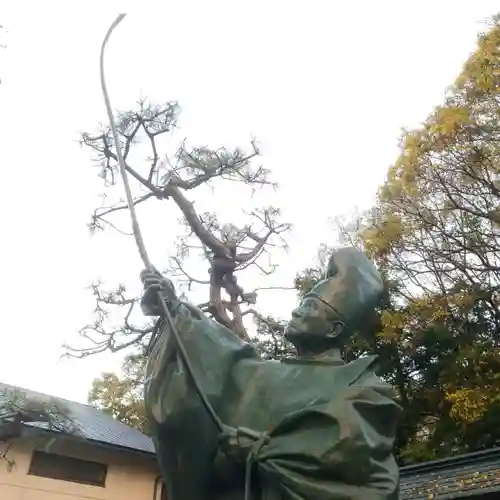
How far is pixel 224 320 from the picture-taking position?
9.50 m

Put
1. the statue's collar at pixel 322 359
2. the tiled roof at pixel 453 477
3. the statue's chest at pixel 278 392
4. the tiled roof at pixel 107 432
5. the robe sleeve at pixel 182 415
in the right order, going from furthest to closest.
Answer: the tiled roof at pixel 107 432
the tiled roof at pixel 453 477
the statue's collar at pixel 322 359
the statue's chest at pixel 278 392
the robe sleeve at pixel 182 415

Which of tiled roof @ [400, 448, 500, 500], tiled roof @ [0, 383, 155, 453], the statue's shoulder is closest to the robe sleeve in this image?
the statue's shoulder

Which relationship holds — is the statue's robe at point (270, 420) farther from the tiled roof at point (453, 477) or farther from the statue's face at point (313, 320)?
the tiled roof at point (453, 477)

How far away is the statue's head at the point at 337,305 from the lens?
9.34 ft

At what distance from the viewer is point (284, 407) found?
8.69ft

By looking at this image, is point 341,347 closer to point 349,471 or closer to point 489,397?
point 349,471

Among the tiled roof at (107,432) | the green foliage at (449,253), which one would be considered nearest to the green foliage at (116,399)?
the tiled roof at (107,432)

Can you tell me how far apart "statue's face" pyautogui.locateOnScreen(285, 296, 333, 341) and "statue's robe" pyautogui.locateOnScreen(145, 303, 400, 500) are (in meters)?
0.14

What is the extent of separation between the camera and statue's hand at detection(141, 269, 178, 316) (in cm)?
264

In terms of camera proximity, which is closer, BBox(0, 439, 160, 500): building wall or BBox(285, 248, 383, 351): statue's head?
BBox(285, 248, 383, 351): statue's head

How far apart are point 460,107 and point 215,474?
10.2 meters

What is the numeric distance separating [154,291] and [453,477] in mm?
7702

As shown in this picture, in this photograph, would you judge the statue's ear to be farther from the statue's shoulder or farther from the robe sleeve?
the robe sleeve

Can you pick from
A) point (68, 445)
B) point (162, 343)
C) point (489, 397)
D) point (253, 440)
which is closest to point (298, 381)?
point (253, 440)
